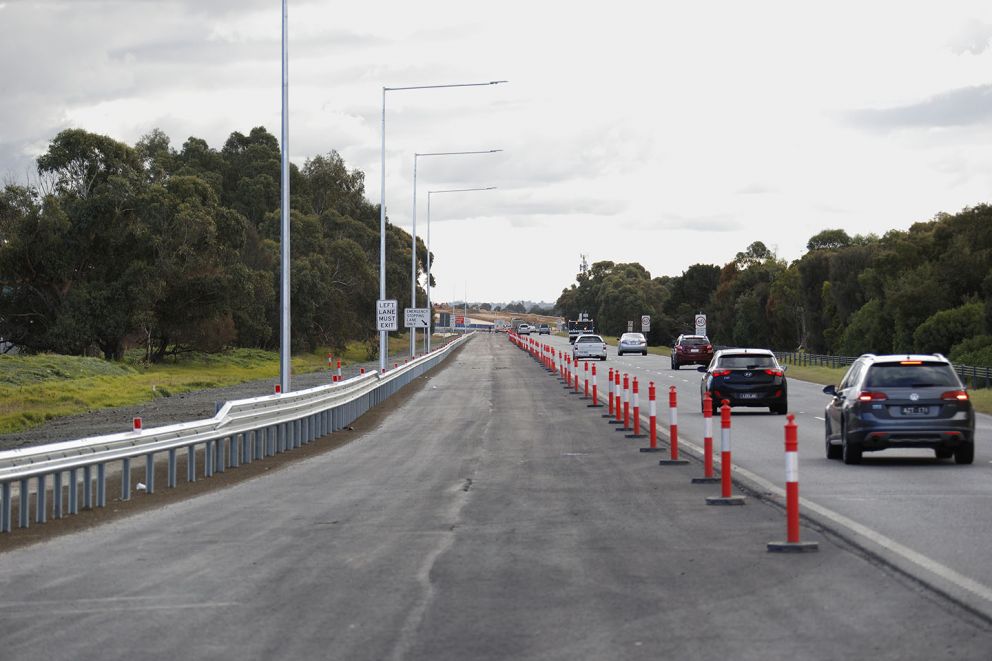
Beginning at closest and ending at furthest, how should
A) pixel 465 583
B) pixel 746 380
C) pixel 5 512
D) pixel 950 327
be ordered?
pixel 465 583, pixel 5 512, pixel 746 380, pixel 950 327

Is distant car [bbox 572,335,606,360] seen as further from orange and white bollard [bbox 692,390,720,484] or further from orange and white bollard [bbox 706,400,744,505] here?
orange and white bollard [bbox 706,400,744,505]

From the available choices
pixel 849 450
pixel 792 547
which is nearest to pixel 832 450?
pixel 849 450

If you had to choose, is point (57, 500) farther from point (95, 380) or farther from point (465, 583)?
point (95, 380)

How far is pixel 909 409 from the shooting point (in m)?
19.5

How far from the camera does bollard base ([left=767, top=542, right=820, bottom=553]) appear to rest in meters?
11.4

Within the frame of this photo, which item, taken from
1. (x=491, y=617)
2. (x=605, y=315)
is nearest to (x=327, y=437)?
(x=491, y=617)

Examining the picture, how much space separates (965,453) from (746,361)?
12922 mm

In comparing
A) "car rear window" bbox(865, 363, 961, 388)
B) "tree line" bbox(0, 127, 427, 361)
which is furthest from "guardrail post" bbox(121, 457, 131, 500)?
"tree line" bbox(0, 127, 427, 361)

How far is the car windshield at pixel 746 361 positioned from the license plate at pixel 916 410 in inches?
510

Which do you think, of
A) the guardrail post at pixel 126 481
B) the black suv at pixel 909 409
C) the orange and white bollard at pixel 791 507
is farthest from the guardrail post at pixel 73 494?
the black suv at pixel 909 409

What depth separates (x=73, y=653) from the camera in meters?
7.84

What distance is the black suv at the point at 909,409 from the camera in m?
19.4

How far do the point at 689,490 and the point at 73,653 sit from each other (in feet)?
32.1

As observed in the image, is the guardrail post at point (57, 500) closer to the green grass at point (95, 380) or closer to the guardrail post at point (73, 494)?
the guardrail post at point (73, 494)
